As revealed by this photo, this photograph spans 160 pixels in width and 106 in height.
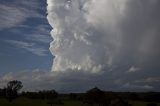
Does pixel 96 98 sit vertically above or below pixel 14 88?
below

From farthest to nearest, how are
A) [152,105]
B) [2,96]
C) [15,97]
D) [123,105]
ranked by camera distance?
[2,96]
[15,97]
[152,105]
[123,105]

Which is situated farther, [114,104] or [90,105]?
[90,105]

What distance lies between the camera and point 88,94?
104m

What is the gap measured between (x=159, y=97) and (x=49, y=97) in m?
62.0

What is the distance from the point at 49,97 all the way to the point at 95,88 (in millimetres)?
93986

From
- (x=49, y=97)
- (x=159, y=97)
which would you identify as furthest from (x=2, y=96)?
(x=159, y=97)

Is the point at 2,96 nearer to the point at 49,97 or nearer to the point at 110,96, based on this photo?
the point at 49,97

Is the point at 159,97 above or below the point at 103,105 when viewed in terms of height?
above

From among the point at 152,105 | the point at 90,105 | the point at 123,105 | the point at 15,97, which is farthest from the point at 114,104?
the point at 15,97

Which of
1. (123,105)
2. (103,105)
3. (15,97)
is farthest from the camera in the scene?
(15,97)

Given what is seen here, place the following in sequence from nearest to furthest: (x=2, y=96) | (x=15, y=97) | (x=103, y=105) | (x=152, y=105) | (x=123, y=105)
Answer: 1. (x=123, y=105)
2. (x=103, y=105)
3. (x=152, y=105)
4. (x=15, y=97)
5. (x=2, y=96)

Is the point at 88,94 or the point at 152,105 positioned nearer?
the point at 88,94

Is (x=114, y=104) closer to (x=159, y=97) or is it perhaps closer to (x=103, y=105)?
(x=103, y=105)

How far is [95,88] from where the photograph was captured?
10575 cm
